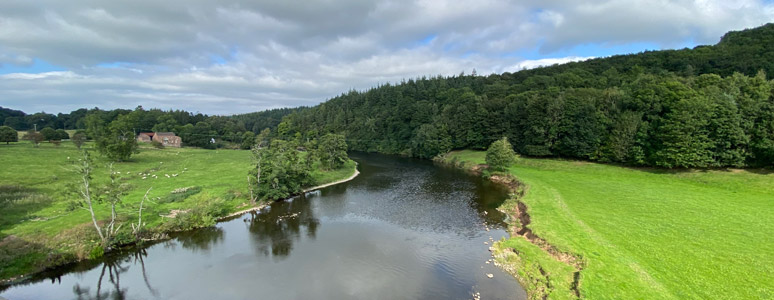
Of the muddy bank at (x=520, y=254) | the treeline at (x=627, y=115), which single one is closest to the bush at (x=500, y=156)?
the muddy bank at (x=520, y=254)

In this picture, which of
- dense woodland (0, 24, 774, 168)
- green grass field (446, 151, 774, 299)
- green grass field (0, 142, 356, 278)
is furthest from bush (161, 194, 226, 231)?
dense woodland (0, 24, 774, 168)

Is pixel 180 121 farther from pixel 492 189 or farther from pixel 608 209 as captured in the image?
pixel 608 209

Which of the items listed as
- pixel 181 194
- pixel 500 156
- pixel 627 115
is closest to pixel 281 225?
pixel 181 194

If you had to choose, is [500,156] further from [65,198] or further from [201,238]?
[65,198]

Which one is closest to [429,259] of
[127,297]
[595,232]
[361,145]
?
[595,232]

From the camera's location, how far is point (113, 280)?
22.1 meters

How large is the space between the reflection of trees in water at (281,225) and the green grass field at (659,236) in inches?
727

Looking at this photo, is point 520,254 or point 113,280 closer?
point 113,280

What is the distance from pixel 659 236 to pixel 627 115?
42648mm

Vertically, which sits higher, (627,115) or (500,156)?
(627,115)

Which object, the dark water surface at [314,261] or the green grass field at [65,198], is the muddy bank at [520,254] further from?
the green grass field at [65,198]

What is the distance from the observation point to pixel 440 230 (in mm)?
32031

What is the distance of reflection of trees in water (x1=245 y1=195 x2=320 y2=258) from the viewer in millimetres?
28125

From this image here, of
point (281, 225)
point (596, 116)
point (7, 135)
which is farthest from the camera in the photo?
point (7, 135)
